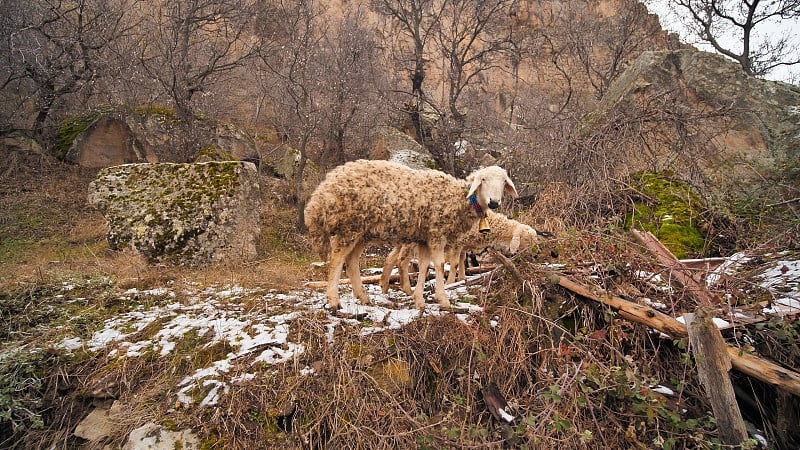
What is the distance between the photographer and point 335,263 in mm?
4270

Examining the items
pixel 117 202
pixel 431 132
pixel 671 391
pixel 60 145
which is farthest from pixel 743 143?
pixel 60 145

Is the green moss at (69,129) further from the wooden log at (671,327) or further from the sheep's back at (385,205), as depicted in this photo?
the wooden log at (671,327)

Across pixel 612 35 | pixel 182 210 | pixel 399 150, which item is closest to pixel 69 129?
pixel 182 210

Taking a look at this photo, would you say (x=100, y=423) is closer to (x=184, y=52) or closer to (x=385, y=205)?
(x=385, y=205)

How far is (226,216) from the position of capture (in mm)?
6809

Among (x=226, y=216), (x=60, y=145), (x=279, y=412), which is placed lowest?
(x=279, y=412)

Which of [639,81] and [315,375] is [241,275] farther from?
[639,81]

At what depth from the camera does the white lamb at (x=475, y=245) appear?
205 inches

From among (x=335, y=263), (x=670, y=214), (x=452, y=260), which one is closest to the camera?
(x=335, y=263)

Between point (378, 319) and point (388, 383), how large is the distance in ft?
2.52

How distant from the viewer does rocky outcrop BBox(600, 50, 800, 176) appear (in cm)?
749

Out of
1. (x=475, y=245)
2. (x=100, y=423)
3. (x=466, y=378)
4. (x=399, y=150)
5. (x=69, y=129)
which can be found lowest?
(x=100, y=423)

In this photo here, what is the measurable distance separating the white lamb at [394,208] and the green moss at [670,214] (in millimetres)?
2751

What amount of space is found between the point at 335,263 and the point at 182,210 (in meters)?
3.91
